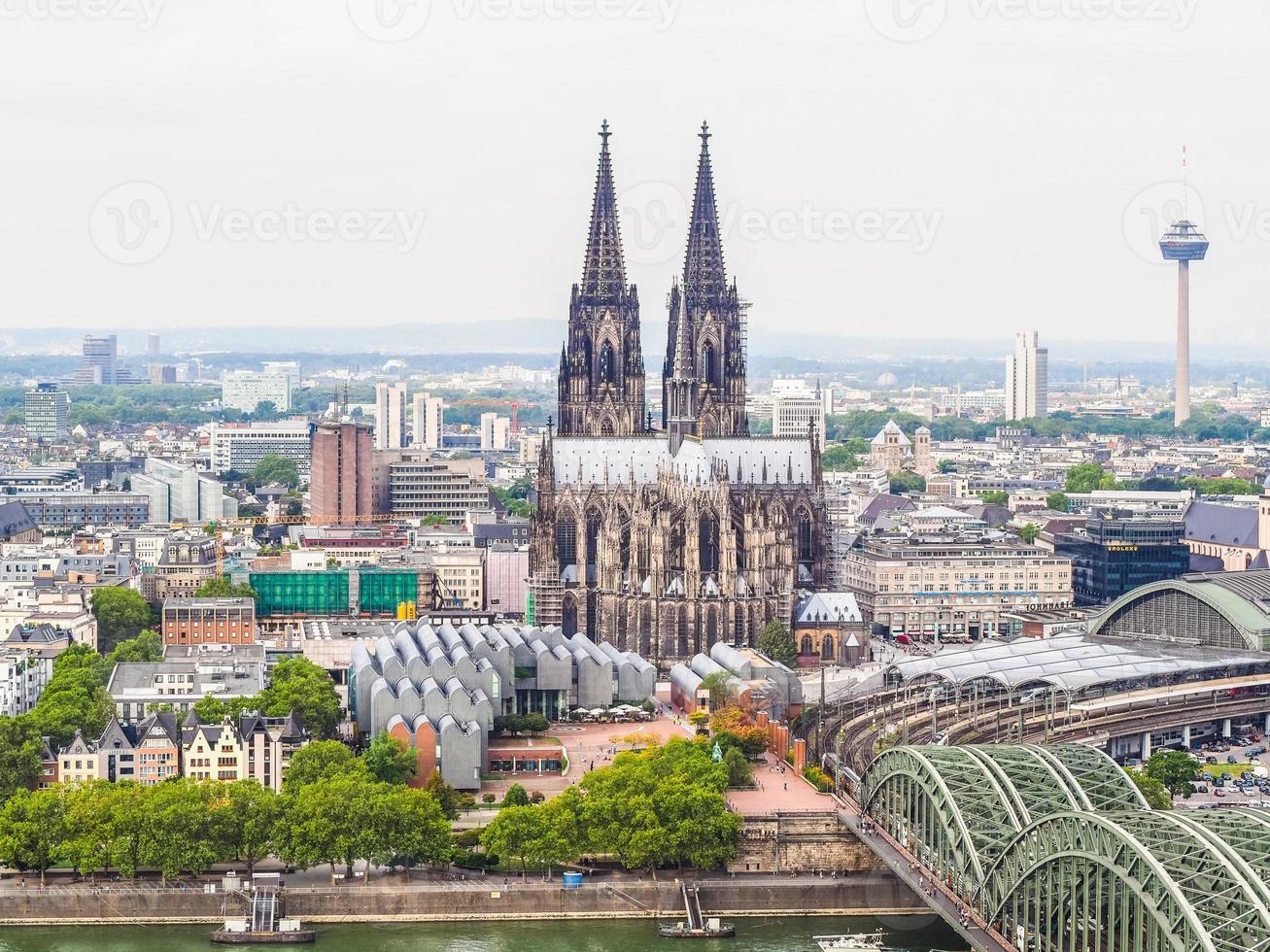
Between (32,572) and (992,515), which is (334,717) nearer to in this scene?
(32,572)

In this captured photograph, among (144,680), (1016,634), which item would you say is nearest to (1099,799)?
(144,680)

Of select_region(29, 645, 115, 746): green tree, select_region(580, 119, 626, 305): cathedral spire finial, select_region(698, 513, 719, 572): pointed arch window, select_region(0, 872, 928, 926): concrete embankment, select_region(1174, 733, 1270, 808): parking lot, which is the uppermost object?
select_region(580, 119, 626, 305): cathedral spire finial

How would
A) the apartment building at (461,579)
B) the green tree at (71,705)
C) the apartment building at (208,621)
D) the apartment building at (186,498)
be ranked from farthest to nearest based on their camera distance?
the apartment building at (186,498)
the apartment building at (461,579)
the apartment building at (208,621)
the green tree at (71,705)

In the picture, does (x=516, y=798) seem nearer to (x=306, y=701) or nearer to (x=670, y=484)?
(x=306, y=701)

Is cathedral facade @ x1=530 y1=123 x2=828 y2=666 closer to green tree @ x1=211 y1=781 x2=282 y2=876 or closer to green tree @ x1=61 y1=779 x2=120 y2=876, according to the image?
green tree @ x1=211 y1=781 x2=282 y2=876

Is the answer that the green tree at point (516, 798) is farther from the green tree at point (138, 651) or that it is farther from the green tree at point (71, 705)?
the green tree at point (138, 651)

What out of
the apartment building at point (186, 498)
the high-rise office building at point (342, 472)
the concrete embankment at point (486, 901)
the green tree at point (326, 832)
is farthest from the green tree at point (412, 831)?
the apartment building at point (186, 498)

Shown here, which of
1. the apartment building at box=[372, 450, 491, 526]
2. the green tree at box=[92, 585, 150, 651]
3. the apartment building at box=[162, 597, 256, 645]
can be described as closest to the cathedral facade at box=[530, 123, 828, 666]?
the apartment building at box=[162, 597, 256, 645]
